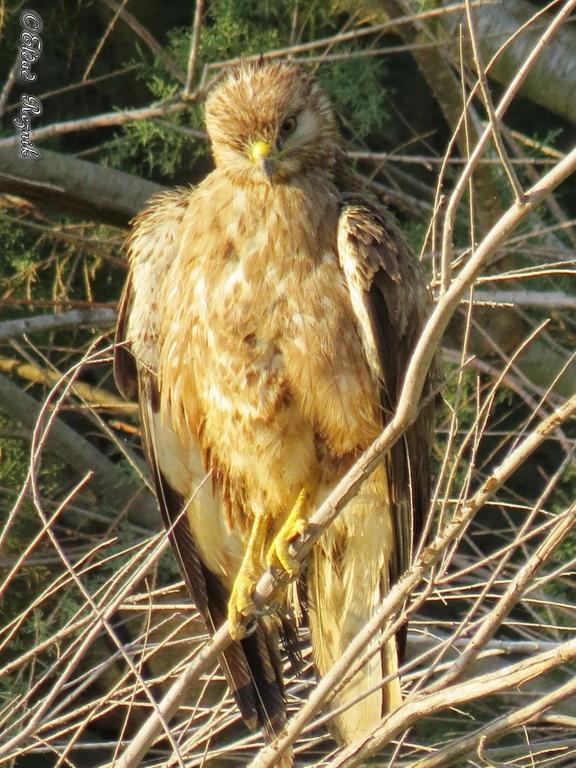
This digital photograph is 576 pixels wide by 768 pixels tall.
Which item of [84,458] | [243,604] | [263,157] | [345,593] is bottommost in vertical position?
[84,458]

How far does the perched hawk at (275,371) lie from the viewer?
3303 millimetres

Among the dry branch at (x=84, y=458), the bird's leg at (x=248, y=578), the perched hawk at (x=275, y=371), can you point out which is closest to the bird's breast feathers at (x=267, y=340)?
the perched hawk at (x=275, y=371)

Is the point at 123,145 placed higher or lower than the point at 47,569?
higher

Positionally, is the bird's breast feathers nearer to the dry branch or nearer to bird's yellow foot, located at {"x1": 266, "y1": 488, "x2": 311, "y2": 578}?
bird's yellow foot, located at {"x1": 266, "y1": 488, "x2": 311, "y2": 578}

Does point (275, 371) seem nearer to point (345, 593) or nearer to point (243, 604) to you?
point (243, 604)

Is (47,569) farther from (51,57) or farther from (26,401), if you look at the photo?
(51,57)

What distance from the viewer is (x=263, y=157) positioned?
133 inches

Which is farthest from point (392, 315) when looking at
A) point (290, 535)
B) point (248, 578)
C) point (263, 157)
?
point (248, 578)

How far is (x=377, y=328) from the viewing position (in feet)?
10.8

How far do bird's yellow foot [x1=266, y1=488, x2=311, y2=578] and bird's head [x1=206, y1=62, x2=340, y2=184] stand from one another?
0.90 metres

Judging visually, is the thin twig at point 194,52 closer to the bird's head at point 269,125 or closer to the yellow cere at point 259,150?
the bird's head at point 269,125

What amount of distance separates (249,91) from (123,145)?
1944 mm

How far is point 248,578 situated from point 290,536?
0.61 ft

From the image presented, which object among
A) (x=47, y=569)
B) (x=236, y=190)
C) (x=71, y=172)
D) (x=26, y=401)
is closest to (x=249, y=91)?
(x=236, y=190)
